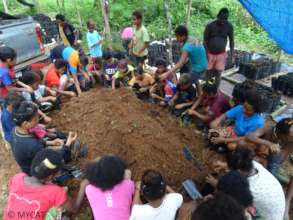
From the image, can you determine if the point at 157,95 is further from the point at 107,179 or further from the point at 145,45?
the point at 107,179

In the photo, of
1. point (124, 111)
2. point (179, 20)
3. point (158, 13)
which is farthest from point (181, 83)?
point (158, 13)

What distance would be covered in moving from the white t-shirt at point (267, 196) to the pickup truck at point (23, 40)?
15.8 feet

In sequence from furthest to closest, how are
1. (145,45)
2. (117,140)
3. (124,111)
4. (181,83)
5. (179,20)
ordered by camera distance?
(179,20)
(145,45)
(181,83)
(124,111)
(117,140)

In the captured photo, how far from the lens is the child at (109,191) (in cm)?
235

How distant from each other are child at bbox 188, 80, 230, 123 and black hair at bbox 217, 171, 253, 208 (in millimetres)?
2204

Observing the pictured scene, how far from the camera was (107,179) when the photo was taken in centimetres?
234

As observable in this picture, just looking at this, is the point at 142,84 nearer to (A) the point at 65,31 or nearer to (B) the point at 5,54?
(B) the point at 5,54

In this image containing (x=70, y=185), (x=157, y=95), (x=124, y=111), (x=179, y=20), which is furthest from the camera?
(x=179, y=20)

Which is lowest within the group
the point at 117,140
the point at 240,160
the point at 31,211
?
the point at 117,140

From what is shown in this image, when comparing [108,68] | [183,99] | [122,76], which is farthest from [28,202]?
[108,68]

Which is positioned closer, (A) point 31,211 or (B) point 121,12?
(A) point 31,211

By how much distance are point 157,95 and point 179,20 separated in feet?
20.8

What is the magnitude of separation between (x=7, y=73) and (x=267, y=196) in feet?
12.3

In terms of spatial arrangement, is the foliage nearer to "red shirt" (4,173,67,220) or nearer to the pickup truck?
the pickup truck
